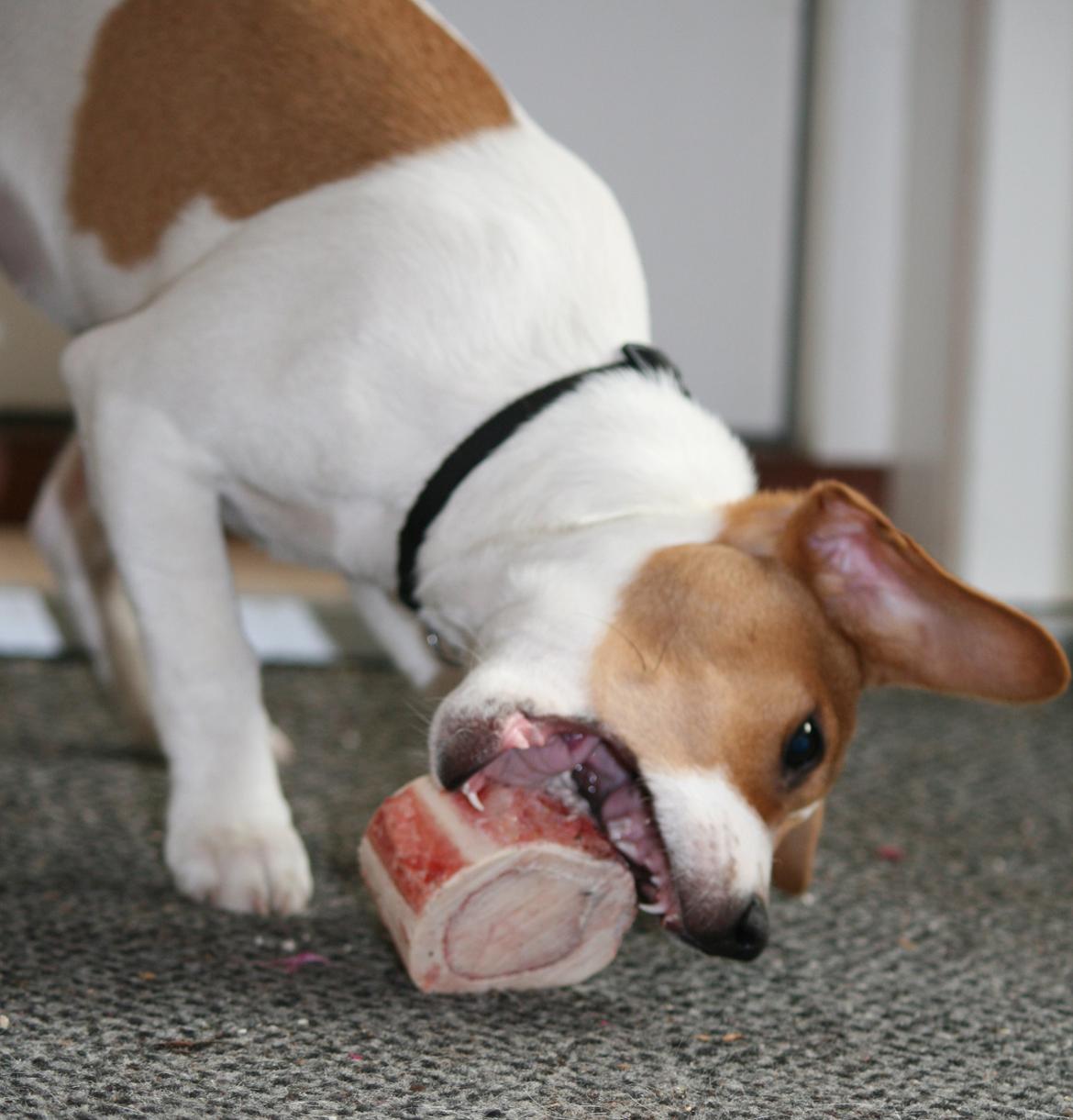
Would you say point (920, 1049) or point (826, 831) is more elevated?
point (920, 1049)

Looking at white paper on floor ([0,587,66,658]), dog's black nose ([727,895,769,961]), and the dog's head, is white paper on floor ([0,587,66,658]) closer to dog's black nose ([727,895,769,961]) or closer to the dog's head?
the dog's head

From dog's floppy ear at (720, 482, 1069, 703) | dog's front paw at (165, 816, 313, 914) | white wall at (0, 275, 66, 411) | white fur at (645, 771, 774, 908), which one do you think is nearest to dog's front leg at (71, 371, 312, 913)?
dog's front paw at (165, 816, 313, 914)

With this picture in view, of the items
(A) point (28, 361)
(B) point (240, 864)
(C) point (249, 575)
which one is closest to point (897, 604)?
(B) point (240, 864)

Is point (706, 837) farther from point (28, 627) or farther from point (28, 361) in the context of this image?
point (28, 361)

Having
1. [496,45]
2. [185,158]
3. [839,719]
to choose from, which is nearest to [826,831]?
[839,719]

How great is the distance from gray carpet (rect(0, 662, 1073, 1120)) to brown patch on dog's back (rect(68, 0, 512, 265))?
0.71 metres

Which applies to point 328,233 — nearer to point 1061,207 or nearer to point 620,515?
point 620,515

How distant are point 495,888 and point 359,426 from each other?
50 centimetres

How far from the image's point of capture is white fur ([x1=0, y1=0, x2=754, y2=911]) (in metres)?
1.48

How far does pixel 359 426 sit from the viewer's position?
1.50 meters

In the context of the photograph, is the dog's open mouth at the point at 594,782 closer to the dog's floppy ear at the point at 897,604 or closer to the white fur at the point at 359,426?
the white fur at the point at 359,426

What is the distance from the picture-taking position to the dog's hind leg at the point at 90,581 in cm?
210

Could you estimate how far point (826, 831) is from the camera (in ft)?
6.29

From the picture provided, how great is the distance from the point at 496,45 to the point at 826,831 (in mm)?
1820
